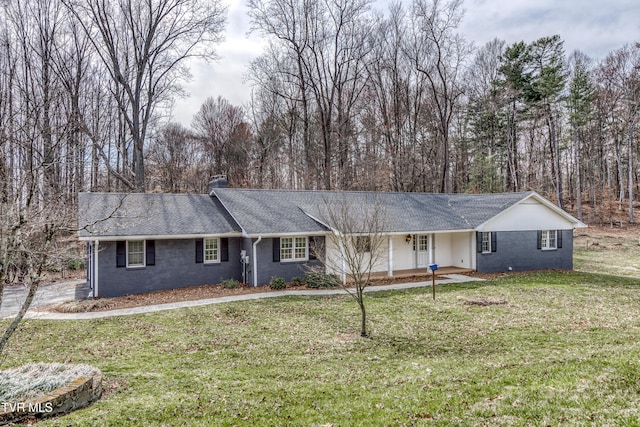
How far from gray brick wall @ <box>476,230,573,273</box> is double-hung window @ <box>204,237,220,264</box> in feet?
40.6

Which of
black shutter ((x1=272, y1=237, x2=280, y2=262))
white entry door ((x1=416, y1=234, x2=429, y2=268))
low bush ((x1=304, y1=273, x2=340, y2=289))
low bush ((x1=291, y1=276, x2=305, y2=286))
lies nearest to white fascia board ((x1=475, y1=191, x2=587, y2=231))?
white entry door ((x1=416, y1=234, x2=429, y2=268))

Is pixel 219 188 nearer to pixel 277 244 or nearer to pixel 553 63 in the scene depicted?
pixel 277 244

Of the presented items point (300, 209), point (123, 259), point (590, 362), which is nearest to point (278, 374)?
point (590, 362)

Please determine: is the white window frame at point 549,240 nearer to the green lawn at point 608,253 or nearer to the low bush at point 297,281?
the green lawn at point 608,253

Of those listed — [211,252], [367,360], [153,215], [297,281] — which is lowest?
[367,360]

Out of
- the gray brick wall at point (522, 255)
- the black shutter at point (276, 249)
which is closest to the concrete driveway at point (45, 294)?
the black shutter at point (276, 249)

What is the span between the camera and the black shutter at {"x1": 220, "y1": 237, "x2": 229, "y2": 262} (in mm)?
16484

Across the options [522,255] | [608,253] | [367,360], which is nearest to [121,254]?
[367,360]

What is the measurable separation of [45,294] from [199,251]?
606 cm

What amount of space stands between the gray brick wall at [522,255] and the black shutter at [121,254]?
1572 cm

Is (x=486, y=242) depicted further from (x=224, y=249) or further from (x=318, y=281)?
(x=224, y=249)

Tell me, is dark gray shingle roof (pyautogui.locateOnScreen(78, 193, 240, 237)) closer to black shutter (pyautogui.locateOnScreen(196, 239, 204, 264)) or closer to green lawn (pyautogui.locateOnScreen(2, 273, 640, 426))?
black shutter (pyautogui.locateOnScreen(196, 239, 204, 264))

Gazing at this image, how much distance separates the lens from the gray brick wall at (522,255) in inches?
760

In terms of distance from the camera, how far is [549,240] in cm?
2036
